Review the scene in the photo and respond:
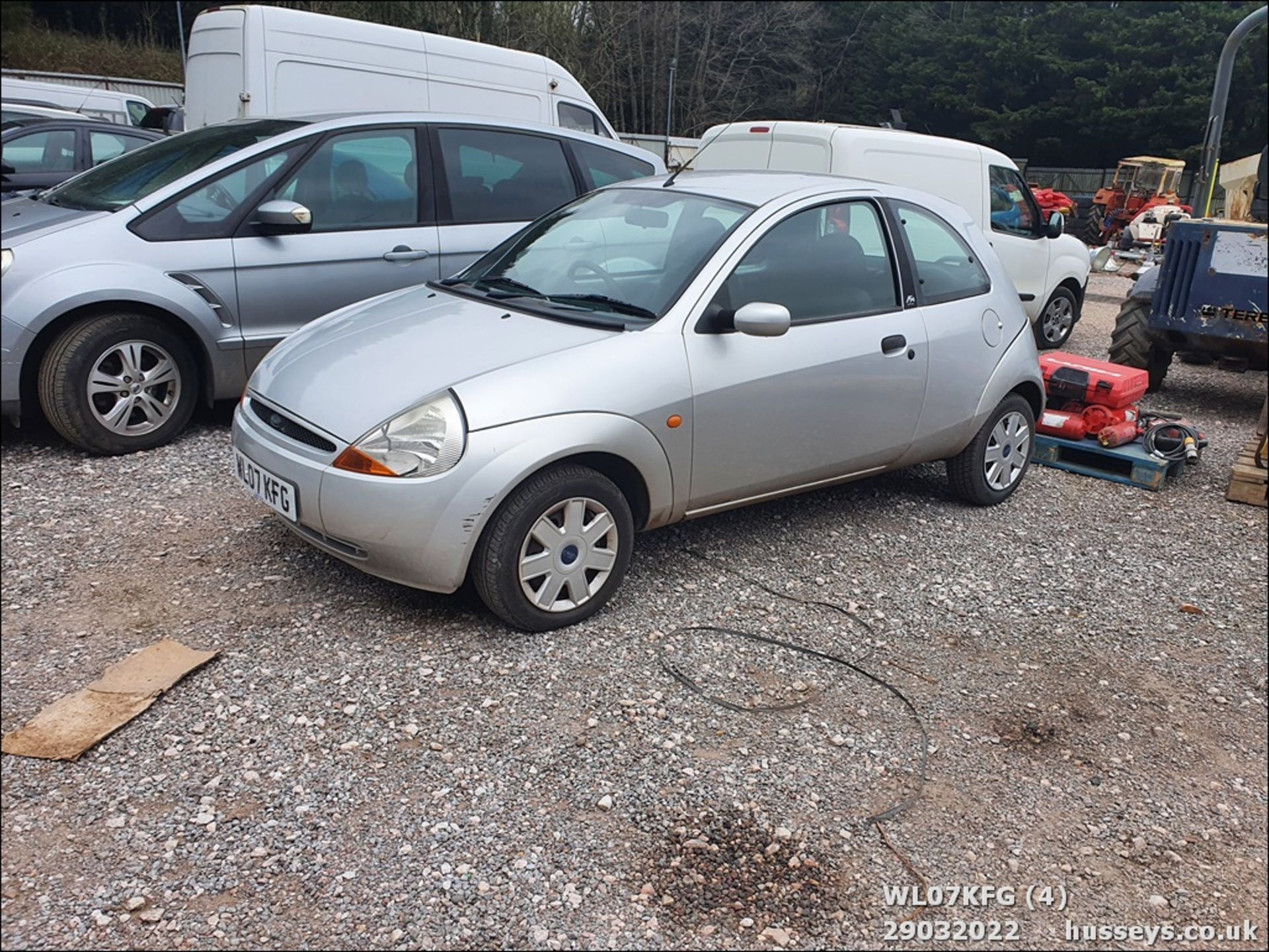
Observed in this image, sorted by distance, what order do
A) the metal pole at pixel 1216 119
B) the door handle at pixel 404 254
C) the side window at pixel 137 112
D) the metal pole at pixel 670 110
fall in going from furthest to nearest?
the metal pole at pixel 670 110
the side window at pixel 137 112
the door handle at pixel 404 254
the metal pole at pixel 1216 119

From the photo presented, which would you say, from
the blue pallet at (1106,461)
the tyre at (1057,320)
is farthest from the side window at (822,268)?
the tyre at (1057,320)

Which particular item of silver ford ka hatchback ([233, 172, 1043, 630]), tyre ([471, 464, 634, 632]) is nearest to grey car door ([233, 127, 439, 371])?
silver ford ka hatchback ([233, 172, 1043, 630])

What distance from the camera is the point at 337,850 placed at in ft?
8.41

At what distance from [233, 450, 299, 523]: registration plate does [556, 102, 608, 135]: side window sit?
26.6 ft

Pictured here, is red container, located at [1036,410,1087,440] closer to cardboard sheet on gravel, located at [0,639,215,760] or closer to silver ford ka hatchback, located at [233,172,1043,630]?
silver ford ka hatchback, located at [233,172,1043,630]

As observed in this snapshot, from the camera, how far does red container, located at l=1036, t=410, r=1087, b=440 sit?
6.24 metres

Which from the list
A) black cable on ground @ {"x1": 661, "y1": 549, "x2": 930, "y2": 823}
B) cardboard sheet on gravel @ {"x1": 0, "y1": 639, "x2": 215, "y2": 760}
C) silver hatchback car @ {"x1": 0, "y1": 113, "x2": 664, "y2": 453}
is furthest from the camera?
silver hatchback car @ {"x1": 0, "y1": 113, "x2": 664, "y2": 453}

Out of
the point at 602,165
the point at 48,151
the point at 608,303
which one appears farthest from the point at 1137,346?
the point at 48,151

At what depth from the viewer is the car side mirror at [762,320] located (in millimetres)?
3900

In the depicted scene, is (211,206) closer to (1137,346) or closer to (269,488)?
(269,488)

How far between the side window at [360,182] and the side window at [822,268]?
8.76 feet

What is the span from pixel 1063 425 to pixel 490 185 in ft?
12.6

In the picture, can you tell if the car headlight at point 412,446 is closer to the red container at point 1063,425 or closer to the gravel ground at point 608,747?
the gravel ground at point 608,747

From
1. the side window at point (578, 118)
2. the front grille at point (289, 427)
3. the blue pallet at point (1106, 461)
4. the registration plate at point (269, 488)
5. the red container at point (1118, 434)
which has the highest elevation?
the side window at point (578, 118)
